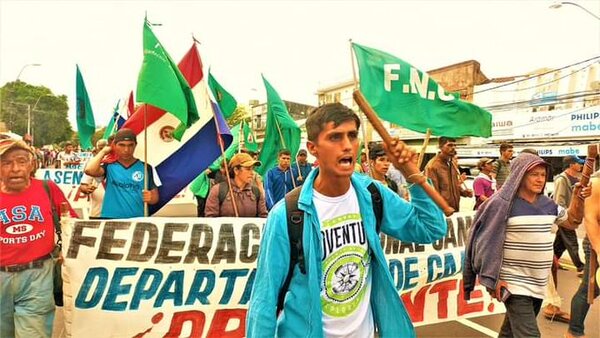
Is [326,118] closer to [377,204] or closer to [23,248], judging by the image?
[377,204]

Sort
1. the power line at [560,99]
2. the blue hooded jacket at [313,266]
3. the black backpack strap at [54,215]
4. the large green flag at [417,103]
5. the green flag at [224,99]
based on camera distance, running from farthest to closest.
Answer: the power line at [560,99] → the green flag at [224,99] → the large green flag at [417,103] → the black backpack strap at [54,215] → the blue hooded jacket at [313,266]

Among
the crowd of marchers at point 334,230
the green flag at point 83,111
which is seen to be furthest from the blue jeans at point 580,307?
the green flag at point 83,111

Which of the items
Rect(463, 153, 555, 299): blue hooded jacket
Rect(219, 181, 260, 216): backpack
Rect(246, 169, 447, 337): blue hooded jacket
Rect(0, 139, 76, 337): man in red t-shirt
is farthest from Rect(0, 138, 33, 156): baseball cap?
Rect(463, 153, 555, 299): blue hooded jacket

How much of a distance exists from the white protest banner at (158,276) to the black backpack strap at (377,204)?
193 centimetres

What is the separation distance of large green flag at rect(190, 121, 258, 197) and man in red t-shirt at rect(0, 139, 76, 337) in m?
2.33

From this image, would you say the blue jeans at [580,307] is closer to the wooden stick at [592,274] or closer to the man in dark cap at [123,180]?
the wooden stick at [592,274]

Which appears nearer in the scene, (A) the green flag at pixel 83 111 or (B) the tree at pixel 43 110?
(A) the green flag at pixel 83 111

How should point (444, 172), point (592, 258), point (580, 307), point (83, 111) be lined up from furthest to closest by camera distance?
point (83, 111)
point (444, 172)
point (580, 307)
point (592, 258)

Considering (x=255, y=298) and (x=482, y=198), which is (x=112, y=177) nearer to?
(x=255, y=298)

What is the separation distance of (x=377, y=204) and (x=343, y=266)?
0.34 meters

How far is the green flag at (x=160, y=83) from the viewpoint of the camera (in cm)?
452

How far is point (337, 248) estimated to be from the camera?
6.60ft

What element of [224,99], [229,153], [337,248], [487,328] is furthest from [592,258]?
[229,153]

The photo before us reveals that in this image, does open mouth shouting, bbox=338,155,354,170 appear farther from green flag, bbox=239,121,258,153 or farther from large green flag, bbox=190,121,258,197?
green flag, bbox=239,121,258,153
